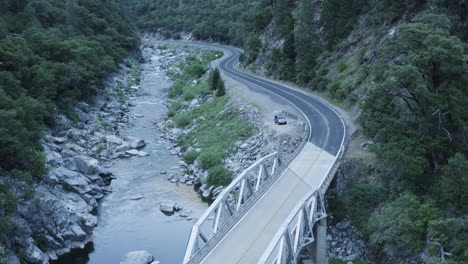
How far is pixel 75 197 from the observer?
41969 millimetres

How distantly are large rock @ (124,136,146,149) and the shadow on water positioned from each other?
23.1 m

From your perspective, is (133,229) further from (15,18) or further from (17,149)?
(15,18)

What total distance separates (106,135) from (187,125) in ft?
39.5

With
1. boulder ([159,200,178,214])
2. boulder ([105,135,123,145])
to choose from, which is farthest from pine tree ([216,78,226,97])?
boulder ([159,200,178,214])

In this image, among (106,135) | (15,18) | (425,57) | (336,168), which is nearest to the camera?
(425,57)

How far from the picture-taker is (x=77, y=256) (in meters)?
34.9

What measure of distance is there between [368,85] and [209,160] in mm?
20101

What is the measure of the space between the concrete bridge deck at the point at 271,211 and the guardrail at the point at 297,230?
796 mm

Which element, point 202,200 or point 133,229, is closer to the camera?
point 133,229

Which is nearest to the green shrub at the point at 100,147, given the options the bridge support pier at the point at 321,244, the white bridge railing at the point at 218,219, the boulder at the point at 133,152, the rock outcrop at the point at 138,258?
the boulder at the point at 133,152

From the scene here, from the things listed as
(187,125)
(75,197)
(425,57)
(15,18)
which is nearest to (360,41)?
(187,125)

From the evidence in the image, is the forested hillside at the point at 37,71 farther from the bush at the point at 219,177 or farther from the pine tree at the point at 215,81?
the pine tree at the point at 215,81

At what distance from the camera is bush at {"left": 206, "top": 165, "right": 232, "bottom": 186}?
44969mm

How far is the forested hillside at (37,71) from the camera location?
37.7 metres
